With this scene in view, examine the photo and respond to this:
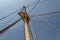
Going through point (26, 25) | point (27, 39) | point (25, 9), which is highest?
point (25, 9)

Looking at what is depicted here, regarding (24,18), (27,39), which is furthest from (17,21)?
(27,39)

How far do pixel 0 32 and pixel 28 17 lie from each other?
1.96 metres

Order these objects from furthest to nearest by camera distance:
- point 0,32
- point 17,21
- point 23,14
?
point 17,21
point 23,14
point 0,32

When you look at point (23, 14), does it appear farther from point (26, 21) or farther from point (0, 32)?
point (0, 32)

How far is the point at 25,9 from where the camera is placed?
24.4ft

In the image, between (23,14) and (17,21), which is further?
(17,21)

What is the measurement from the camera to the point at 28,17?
6914 millimetres

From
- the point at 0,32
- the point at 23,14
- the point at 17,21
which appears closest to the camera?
the point at 0,32

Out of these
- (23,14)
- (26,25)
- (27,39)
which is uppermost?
(23,14)

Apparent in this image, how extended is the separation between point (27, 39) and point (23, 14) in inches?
60.7

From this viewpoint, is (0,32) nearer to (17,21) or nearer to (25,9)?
(17,21)

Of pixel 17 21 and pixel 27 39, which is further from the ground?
pixel 17 21

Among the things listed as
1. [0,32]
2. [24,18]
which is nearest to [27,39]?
A: [0,32]

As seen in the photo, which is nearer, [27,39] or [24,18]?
[27,39]
